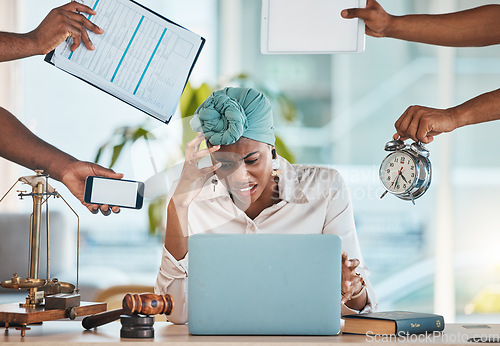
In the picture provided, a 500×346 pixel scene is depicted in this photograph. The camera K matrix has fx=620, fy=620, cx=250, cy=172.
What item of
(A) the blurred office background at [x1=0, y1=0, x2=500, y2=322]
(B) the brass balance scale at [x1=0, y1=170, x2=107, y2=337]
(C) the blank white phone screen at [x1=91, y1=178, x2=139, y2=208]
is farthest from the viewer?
(A) the blurred office background at [x1=0, y1=0, x2=500, y2=322]

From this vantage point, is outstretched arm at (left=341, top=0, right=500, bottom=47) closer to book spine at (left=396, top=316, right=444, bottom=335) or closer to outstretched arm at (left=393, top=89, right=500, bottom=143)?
outstretched arm at (left=393, top=89, right=500, bottom=143)

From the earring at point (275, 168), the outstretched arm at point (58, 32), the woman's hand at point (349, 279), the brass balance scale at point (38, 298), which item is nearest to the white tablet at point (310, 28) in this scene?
the earring at point (275, 168)

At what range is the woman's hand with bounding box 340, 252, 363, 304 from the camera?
1.54 m

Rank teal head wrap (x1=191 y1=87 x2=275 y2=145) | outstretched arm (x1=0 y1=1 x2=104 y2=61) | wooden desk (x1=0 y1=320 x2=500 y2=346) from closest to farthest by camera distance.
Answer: wooden desk (x1=0 y1=320 x2=500 y2=346) < teal head wrap (x1=191 y1=87 x2=275 y2=145) < outstretched arm (x1=0 y1=1 x2=104 y2=61)

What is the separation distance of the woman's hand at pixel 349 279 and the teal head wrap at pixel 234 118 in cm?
55

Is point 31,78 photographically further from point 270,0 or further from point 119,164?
point 270,0

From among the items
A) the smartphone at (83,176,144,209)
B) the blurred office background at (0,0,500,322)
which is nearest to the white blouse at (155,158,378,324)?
the smartphone at (83,176,144,209)

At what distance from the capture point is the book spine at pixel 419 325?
4.46 feet

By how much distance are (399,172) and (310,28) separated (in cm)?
52

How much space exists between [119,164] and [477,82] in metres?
2.54

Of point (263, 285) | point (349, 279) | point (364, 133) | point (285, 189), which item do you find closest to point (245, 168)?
point (285, 189)

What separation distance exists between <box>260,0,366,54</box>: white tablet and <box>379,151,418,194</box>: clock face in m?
0.36

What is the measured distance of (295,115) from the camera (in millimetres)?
4348

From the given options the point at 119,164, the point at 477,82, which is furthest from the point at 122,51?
the point at 477,82
